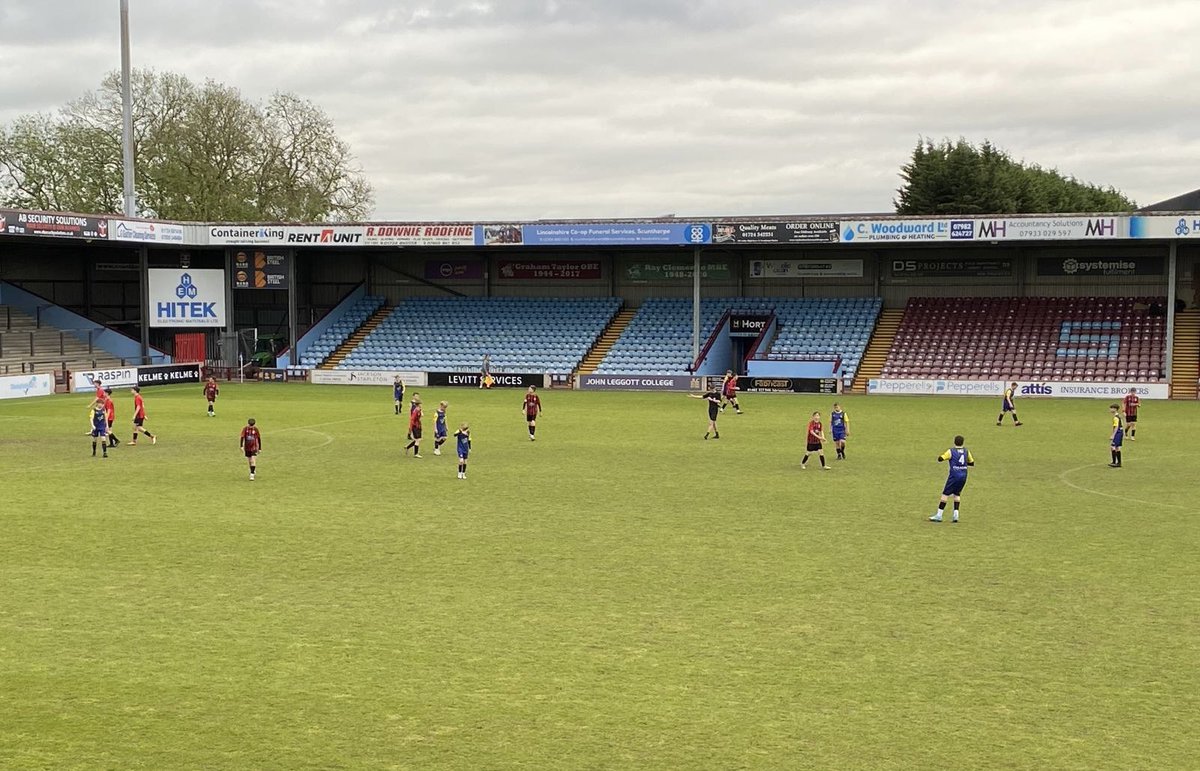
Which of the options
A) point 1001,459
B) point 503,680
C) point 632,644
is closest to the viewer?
point 503,680

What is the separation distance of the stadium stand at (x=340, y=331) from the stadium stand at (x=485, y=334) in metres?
1.55

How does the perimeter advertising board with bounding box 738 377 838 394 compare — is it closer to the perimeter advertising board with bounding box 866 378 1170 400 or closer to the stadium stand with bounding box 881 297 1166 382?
the perimeter advertising board with bounding box 866 378 1170 400

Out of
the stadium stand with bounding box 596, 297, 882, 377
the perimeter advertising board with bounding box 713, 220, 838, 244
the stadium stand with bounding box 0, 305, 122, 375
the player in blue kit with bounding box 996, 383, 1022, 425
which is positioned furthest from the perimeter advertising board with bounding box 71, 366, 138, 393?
the player in blue kit with bounding box 996, 383, 1022, 425

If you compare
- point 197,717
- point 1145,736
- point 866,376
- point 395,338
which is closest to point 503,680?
point 197,717

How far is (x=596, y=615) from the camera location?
1480cm

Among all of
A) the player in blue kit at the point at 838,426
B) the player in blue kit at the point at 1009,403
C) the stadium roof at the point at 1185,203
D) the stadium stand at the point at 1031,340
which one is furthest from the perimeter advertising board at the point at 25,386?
the stadium roof at the point at 1185,203

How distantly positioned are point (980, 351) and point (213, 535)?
144ft

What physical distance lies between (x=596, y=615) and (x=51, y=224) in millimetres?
45781

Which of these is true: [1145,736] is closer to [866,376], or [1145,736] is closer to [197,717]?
[197,717]

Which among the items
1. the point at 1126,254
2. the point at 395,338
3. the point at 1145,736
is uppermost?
the point at 1126,254

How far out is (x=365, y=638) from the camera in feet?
45.3

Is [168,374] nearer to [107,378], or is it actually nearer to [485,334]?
[107,378]

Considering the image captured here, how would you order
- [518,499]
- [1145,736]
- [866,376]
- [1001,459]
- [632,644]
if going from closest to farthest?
1. [1145,736]
2. [632,644]
3. [518,499]
4. [1001,459]
5. [866,376]

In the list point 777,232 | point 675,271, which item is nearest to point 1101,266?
point 777,232
